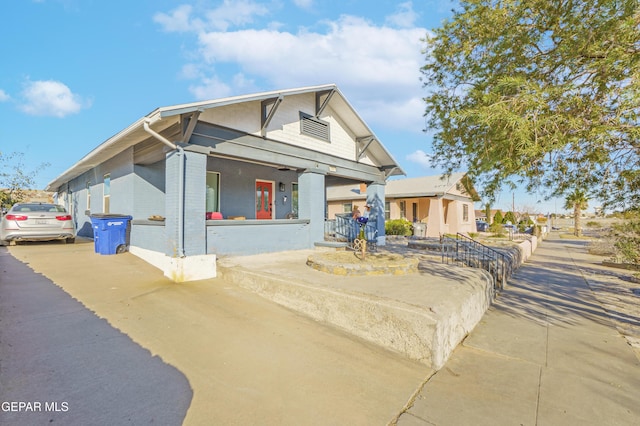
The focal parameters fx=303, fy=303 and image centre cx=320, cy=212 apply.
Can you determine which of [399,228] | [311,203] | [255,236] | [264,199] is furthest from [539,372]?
[399,228]

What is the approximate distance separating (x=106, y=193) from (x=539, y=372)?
13027mm

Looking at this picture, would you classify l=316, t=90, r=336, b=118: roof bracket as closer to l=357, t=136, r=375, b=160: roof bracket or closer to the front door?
l=357, t=136, r=375, b=160: roof bracket

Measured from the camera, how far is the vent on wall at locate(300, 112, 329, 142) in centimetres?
959

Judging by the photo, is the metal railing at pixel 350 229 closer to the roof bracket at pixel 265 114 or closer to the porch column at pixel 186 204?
the roof bracket at pixel 265 114

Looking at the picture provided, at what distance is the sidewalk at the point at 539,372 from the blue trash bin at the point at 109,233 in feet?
28.5

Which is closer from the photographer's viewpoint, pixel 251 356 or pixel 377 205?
pixel 251 356

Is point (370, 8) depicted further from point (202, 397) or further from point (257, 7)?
point (202, 397)

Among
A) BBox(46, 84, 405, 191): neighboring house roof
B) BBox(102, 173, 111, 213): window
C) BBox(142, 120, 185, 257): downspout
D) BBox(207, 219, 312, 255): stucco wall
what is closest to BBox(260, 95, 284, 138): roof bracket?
BBox(46, 84, 405, 191): neighboring house roof

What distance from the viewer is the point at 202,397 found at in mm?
2664

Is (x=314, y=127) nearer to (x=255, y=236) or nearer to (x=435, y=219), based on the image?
(x=255, y=236)

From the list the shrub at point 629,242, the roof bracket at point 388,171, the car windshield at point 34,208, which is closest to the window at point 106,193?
the car windshield at point 34,208

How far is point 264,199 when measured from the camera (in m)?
11.9

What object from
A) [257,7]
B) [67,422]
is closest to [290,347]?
[67,422]
